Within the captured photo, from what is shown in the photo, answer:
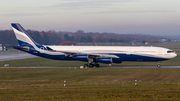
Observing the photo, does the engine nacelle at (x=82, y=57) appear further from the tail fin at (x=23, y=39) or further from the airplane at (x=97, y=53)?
the tail fin at (x=23, y=39)

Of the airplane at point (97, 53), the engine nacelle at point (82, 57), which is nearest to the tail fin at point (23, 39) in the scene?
the airplane at point (97, 53)

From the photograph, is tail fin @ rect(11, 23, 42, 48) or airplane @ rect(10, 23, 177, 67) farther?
tail fin @ rect(11, 23, 42, 48)

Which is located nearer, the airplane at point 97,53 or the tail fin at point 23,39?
the airplane at point 97,53

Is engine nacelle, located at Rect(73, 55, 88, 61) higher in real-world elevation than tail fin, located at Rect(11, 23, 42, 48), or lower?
lower

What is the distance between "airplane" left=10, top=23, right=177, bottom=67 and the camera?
165ft

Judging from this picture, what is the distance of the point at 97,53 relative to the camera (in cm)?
5166

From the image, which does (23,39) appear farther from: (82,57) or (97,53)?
(97,53)

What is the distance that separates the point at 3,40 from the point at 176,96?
543 ft

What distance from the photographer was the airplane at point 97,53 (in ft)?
165

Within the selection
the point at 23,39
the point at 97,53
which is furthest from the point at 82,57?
the point at 23,39

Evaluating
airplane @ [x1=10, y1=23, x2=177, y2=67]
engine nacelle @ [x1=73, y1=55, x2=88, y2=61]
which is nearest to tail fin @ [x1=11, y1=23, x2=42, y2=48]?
airplane @ [x1=10, y1=23, x2=177, y2=67]

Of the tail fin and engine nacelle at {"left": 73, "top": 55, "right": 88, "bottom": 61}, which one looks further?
the tail fin

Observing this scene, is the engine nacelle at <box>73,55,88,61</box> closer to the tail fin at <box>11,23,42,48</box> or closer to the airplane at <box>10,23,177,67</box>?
the airplane at <box>10,23,177,67</box>

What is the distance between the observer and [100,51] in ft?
169
